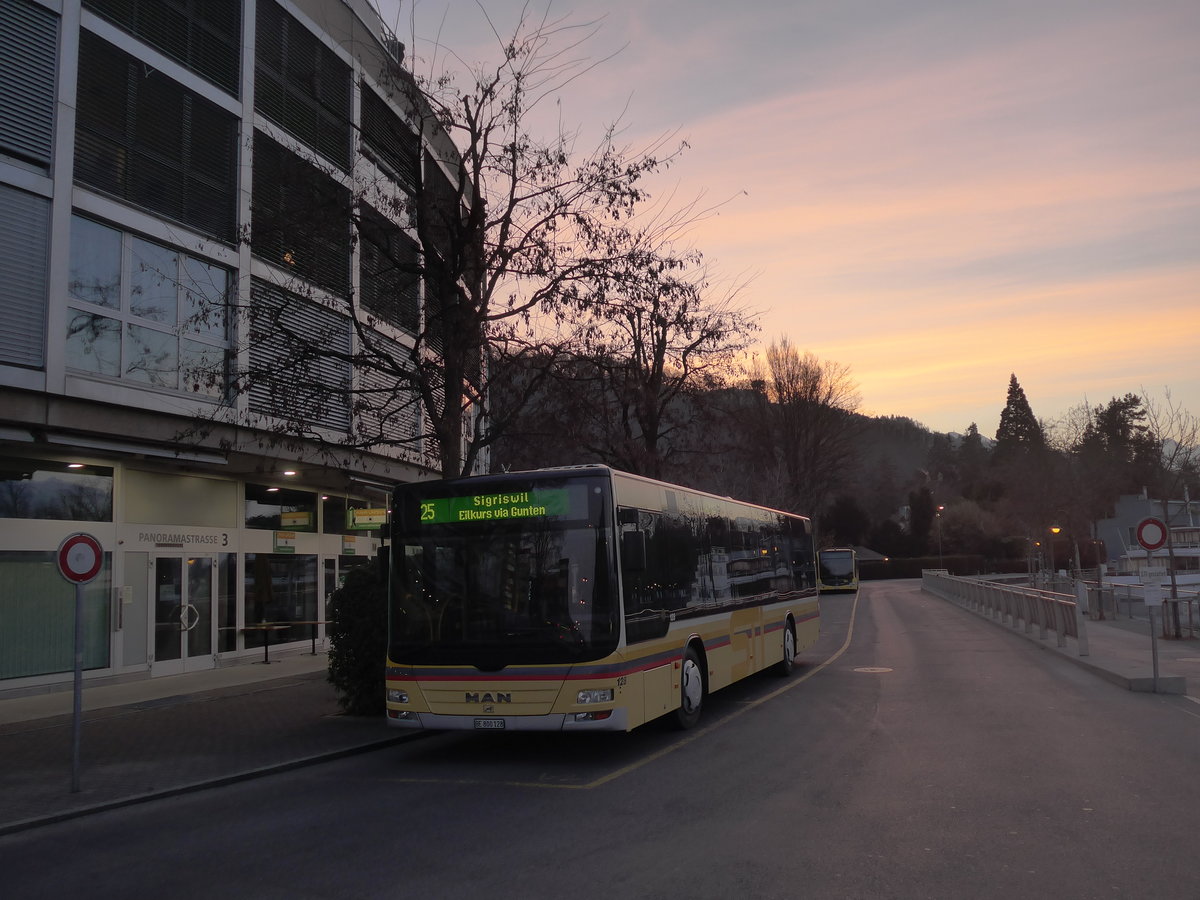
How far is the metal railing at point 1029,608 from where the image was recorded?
19.5 meters

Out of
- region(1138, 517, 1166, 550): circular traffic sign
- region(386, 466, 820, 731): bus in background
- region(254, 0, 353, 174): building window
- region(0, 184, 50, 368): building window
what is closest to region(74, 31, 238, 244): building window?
region(0, 184, 50, 368): building window

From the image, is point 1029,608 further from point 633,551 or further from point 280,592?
point 280,592

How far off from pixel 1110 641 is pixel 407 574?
17933 mm

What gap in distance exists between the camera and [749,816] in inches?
282

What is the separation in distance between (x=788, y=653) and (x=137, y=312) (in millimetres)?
12840

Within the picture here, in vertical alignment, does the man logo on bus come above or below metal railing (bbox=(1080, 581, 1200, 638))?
above

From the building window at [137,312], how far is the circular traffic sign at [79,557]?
6342mm

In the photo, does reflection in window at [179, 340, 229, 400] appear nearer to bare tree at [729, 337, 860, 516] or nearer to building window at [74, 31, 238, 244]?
building window at [74, 31, 238, 244]

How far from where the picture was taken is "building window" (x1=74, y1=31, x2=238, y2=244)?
16.9 m

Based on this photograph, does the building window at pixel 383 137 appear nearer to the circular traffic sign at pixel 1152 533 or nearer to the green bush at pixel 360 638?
the green bush at pixel 360 638

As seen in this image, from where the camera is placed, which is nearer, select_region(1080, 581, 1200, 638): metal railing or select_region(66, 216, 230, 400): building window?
select_region(66, 216, 230, 400): building window

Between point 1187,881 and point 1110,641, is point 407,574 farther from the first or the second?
point 1110,641

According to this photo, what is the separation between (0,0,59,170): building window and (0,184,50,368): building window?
758 millimetres

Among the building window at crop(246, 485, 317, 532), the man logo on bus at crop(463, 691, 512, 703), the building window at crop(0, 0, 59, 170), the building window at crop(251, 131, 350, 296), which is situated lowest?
the man logo on bus at crop(463, 691, 512, 703)
